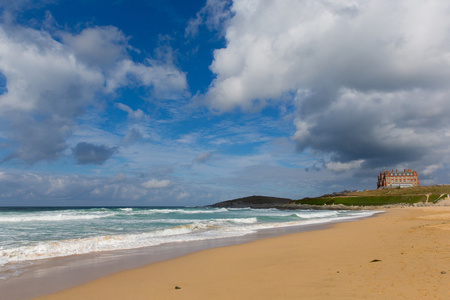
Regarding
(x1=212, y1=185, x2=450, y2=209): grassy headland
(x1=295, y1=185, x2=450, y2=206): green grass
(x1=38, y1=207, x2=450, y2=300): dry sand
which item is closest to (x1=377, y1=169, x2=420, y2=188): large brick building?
(x1=212, y1=185, x2=450, y2=209): grassy headland

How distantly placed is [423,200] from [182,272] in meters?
81.2

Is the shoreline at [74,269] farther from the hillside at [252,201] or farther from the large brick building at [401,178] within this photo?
the large brick building at [401,178]

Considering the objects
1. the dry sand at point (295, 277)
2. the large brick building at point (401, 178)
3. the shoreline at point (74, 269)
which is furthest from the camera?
the large brick building at point (401, 178)

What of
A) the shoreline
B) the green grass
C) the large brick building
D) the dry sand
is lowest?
the shoreline

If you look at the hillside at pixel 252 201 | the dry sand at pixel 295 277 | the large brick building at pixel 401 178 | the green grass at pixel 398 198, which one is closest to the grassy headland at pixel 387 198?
the green grass at pixel 398 198

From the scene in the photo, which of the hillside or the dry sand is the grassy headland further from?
the dry sand

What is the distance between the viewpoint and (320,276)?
677cm

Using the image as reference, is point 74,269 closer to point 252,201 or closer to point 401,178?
point 252,201

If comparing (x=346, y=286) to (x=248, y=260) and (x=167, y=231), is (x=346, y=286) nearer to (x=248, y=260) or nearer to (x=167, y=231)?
(x=248, y=260)

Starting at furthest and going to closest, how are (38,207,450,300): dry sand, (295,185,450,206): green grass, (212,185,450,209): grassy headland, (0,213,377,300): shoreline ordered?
(295,185,450,206): green grass < (212,185,450,209): grassy headland < (0,213,377,300): shoreline < (38,207,450,300): dry sand

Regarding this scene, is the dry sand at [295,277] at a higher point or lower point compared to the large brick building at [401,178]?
lower

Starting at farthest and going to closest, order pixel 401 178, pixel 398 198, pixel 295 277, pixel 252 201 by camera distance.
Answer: pixel 252 201, pixel 401 178, pixel 398 198, pixel 295 277

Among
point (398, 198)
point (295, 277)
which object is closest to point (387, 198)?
point (398, 198)

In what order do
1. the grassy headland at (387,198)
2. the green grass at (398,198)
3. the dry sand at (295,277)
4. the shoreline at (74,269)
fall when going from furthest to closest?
the green grass at (398,198) → the grassy headland at (387,198) → the shoreline at (74,269) → the dry sand at (295,277)
